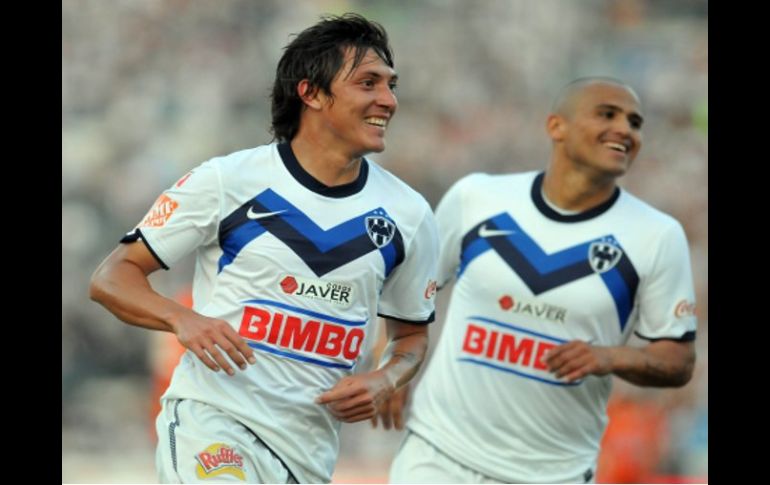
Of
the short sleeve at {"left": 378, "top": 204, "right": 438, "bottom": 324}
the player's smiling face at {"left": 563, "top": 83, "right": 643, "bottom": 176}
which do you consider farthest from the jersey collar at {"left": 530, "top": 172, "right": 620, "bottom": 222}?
the short sleeve at {"left": 378, "top": 204, "right": 438, "bottom": 324}

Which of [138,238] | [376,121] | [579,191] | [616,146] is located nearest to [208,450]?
[138,238]

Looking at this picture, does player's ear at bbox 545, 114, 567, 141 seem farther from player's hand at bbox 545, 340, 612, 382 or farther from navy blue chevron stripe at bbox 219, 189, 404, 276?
navy blue chevron stripe at bbox 219, 189, 404, 276

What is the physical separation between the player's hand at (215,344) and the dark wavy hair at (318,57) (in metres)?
1.03

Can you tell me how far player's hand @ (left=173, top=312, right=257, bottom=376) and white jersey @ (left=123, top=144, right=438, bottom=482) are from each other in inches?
13.4

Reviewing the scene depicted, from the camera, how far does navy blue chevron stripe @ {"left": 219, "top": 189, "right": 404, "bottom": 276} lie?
16.4ft

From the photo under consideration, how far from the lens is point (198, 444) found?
485 cm

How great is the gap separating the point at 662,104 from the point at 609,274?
7156 mm

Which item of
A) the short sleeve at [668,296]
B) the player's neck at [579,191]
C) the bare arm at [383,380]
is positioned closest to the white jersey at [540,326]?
the short sleeve at [668,296]

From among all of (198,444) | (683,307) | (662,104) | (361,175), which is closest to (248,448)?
(198,444)

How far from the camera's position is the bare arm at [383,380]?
191 inches

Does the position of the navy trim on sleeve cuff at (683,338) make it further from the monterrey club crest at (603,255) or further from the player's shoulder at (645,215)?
the player's shoulder at (645,215)

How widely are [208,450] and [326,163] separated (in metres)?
1.15

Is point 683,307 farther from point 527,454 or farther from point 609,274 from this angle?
point 527,454

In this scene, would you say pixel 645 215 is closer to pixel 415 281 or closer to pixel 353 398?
pixel 415 281
